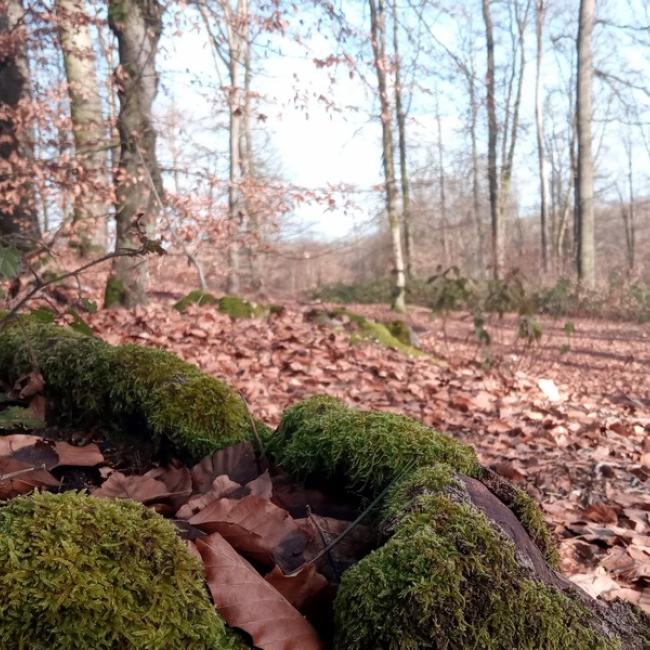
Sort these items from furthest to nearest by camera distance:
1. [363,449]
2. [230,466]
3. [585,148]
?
[585,148], [230,466], [363,449]

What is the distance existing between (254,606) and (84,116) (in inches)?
376

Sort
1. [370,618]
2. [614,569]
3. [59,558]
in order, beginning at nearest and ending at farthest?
[59,558] < [370,618] < [614,569]

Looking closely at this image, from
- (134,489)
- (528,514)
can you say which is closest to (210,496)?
→ (134,489)

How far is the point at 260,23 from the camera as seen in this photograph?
7078 millimetres

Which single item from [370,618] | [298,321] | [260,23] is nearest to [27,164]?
[260,23]

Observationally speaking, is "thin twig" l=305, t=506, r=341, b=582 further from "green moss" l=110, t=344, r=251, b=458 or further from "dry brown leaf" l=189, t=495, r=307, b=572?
"green moss" l=110, t=344, r=251, b=458

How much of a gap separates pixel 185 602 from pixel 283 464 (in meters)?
0.98

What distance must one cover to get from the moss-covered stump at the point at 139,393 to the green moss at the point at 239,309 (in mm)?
4554

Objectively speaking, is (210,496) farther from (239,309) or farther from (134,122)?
(134,122)

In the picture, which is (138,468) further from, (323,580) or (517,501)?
(517,501)

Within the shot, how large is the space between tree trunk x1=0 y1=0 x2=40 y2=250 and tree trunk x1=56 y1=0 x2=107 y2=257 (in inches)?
23.3

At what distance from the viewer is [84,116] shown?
9156 millimetres

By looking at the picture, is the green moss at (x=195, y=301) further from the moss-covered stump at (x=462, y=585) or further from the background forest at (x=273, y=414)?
the moss-covered stump at (x=462, y=585)

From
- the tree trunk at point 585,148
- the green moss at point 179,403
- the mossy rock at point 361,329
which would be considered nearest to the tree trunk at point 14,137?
the mossy rock at point 361,329
